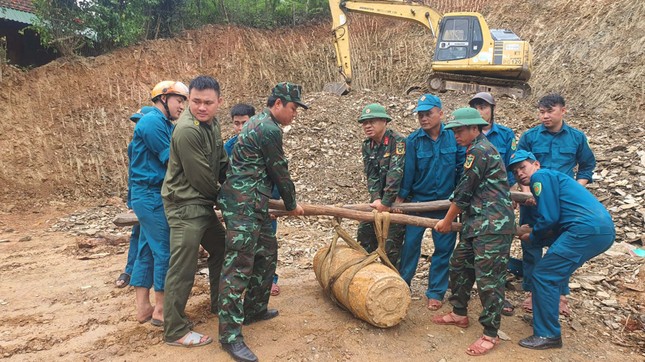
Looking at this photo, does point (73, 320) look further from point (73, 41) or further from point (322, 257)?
point (73, 41)

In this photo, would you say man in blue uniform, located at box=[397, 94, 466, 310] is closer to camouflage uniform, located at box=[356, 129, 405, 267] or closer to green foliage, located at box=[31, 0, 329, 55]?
camouflage uniform, located at box=[356, 129, 405, 267]

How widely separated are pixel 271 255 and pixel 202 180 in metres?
0.95

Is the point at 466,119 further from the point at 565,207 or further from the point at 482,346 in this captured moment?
the point at 482,346

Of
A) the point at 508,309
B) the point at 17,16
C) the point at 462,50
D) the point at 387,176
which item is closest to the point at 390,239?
the point at 387,176

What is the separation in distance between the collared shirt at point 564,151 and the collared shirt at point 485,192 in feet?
4.15

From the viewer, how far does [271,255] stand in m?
3.76

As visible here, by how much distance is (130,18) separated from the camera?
1320 cm

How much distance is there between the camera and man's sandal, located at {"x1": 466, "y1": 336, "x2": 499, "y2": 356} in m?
3.39

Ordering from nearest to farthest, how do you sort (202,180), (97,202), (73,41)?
(202,180) → (97,202) → (73,41)

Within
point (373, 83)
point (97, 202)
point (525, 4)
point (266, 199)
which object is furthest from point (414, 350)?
point (525, 4)

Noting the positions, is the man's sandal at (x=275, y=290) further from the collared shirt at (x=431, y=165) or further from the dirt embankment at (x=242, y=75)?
the dirt embankment at (x=242, y=75)

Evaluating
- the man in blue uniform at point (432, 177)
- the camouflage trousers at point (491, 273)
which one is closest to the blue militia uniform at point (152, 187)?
the man in blue uniform at point (432, 177)

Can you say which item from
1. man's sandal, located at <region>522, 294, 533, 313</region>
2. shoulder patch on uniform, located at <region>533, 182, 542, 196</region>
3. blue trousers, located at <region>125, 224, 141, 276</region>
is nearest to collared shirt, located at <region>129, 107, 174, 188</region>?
blue trousers, located at <region>125, 224, 141, 276</region>

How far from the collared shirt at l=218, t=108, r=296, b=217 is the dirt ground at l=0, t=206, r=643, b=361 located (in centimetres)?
113
